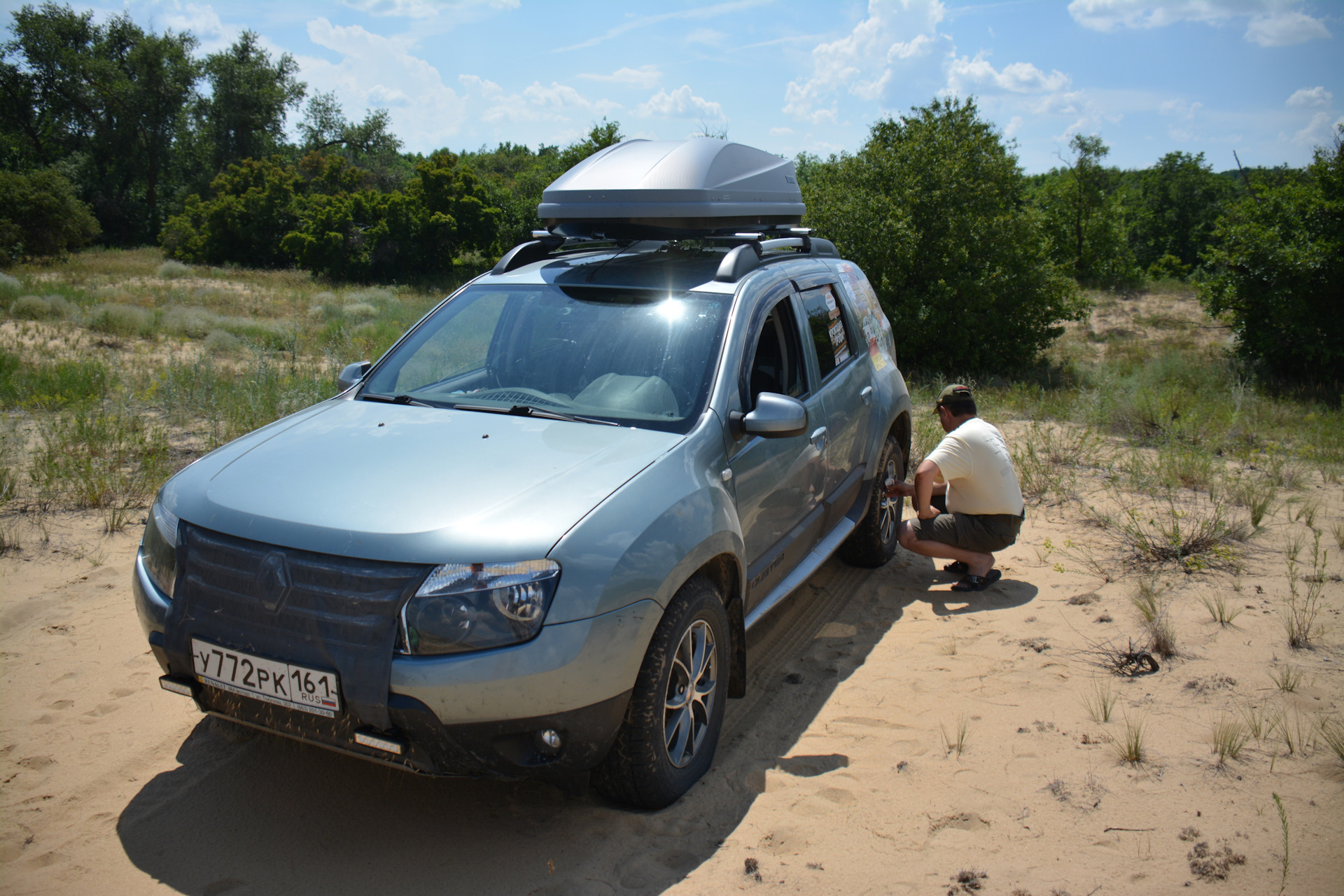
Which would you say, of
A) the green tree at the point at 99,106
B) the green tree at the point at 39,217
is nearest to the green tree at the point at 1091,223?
the green tree at the point at 39,217

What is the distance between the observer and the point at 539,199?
41500 millimetres

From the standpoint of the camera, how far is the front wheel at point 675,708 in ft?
8.91

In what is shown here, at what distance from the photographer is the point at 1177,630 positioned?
4.42m

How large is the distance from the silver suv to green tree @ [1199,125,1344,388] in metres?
15.7

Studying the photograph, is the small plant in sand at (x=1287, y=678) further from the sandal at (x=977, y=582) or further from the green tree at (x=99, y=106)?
the green tree at (x=99, y=106)

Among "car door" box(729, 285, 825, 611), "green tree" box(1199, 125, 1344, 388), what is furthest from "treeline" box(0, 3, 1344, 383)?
"car door" box(729, 285, 825, 611)

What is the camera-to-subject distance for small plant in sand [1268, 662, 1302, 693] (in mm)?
3752

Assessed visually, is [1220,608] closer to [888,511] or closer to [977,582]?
[977,582]

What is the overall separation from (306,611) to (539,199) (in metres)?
41.4

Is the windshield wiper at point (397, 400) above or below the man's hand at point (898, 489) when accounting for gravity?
above

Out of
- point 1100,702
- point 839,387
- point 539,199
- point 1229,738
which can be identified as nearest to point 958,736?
point 1100,702

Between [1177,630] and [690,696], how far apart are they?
116 inches

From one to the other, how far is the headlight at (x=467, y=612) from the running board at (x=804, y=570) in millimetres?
1316

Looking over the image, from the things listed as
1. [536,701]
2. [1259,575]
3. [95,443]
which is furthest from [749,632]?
[95,443]
